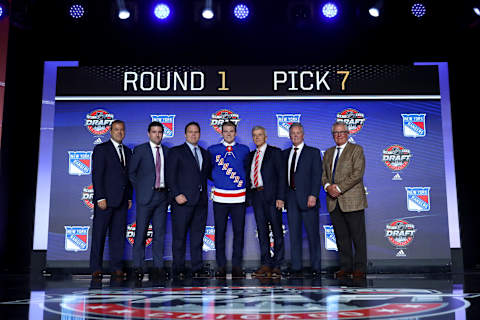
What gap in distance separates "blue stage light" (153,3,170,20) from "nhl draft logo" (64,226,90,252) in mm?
2677

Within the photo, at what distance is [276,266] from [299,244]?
32cm

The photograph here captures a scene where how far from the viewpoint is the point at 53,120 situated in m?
6.01

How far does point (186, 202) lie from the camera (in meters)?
4.85

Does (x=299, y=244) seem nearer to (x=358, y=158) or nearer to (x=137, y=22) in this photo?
(x=358, y=158)

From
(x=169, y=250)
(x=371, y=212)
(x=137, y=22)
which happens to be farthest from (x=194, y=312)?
(x=137, y=22)

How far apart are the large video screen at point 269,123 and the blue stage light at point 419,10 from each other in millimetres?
612

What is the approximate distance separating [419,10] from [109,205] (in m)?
4.15

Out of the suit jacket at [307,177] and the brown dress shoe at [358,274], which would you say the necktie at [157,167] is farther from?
the brown dress shoe at [358,274]

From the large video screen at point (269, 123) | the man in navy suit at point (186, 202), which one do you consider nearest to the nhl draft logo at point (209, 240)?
the large video screen at point (269, 123)

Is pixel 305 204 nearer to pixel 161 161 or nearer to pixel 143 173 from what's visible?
pixel 161 161

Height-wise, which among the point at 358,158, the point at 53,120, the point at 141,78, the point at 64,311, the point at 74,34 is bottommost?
the point at 64,311

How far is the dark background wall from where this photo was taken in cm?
588

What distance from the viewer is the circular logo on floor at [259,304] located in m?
2.00

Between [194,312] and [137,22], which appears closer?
[194,312]
